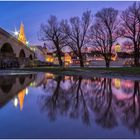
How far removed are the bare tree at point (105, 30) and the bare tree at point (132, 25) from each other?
236 cm

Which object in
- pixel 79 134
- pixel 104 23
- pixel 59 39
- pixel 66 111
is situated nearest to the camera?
pixel 79 134

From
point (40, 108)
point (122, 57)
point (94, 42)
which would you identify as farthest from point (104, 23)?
point (122, 57)

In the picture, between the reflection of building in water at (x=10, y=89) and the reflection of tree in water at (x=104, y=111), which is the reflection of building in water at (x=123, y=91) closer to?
the reflection of tree in water at (x=104, y=111)

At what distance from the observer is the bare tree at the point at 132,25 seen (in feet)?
203

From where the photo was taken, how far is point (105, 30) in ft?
225

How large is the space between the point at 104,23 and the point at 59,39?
1540cm

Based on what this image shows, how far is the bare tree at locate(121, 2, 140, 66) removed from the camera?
6198 cm

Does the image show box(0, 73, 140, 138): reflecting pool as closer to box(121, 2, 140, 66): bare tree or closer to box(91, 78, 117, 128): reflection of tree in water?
box(91, 78, 117, 128): reflection of tree in water

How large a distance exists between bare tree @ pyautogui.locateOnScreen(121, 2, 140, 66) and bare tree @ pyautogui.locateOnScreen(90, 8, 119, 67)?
2364 mm

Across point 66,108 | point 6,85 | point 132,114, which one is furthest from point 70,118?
point 6,85

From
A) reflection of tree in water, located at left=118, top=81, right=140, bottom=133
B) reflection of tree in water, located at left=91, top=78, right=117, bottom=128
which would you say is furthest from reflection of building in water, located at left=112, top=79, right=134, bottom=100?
reflection of tree in water, located at left=91, top=78, right=117, bottom=128

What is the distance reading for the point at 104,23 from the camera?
68.3 meters

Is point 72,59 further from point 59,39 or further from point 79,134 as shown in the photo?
point 79,134

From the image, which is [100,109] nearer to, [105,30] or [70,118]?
[70,118]
